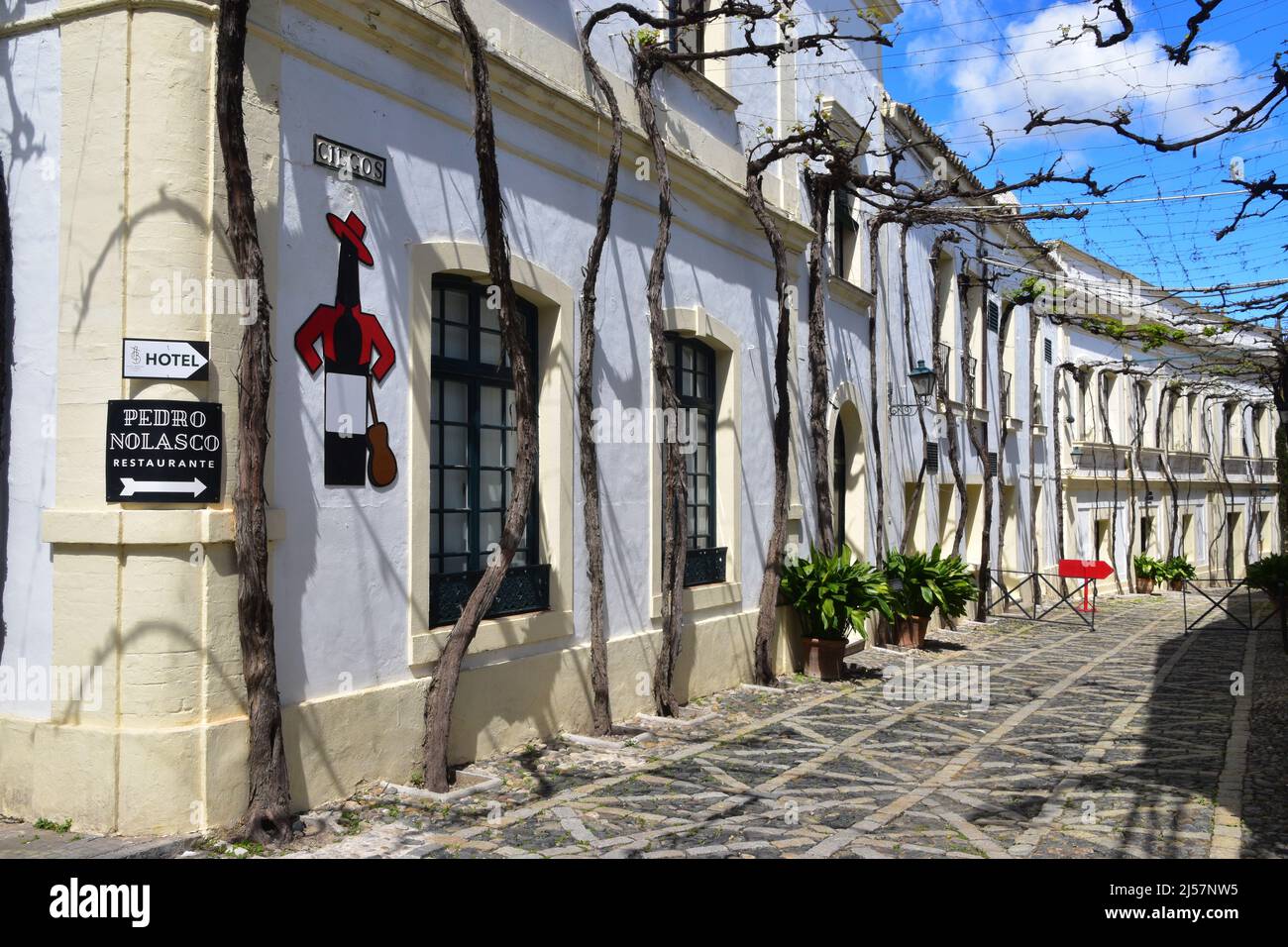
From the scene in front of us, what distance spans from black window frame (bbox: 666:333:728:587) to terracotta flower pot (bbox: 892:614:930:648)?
4.41 m

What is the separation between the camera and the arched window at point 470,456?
24.5 ft

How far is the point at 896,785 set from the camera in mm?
7316

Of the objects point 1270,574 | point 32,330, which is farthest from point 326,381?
point 1270,574

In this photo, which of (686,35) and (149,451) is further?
(686,35)

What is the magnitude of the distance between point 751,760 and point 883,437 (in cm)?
848

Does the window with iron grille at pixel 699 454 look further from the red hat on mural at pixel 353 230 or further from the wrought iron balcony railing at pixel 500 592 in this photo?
the red hat on mural at pixel 353 230

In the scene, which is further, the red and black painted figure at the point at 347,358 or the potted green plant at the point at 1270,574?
the potted green plant at the point at 1270,574

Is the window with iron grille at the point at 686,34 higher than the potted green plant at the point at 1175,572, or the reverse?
the window with iron grille at the point at 686,34

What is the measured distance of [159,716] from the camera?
214 inches

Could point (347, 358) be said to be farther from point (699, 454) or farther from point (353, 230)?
point (699, 454)

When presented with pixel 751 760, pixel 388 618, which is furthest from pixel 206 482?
pixel 751 760

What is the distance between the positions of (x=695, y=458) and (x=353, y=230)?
5094 mm

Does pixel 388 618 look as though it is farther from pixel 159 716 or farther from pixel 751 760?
pixel 751 760

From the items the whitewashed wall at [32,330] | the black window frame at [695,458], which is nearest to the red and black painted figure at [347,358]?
the whitewashed wall at [32,330]
